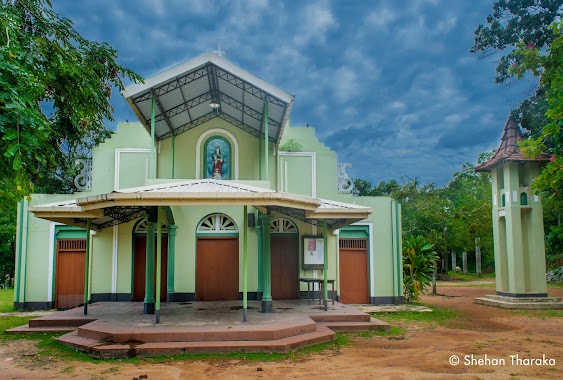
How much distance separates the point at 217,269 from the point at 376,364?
824 cm

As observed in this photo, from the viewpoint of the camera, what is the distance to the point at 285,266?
52.4 feet

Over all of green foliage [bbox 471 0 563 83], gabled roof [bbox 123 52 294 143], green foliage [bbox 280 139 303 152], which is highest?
green foliage [bbox 471 0 563 83]

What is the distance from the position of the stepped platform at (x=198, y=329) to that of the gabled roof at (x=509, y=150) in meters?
8.97

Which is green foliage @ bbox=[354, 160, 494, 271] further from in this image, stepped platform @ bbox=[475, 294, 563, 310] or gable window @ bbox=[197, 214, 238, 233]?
gable window @ bbox=[197, 214, 238, 233]


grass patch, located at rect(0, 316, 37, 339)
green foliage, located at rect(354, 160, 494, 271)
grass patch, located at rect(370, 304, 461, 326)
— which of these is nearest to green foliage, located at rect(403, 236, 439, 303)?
grass patch, located at rect(370, 304, 461, 326)

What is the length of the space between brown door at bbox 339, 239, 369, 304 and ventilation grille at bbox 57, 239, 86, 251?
8533 mm

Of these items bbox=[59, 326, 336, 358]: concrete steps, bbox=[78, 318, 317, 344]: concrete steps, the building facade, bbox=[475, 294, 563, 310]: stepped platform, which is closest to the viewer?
bbox=[59, 326, 336, 358]: concrete steps

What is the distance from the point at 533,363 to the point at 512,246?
9.78 m

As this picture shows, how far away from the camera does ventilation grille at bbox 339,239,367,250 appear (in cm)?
1680

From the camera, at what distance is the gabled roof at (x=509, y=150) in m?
17.4

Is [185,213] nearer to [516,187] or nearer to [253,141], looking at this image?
[253,141]

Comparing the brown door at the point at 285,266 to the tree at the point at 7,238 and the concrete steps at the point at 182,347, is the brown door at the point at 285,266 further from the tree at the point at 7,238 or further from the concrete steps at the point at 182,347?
the tree at the point at 7,238

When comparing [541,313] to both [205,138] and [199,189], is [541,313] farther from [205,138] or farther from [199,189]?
[205,138]

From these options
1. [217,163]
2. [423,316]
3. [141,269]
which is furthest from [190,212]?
[423,316]
